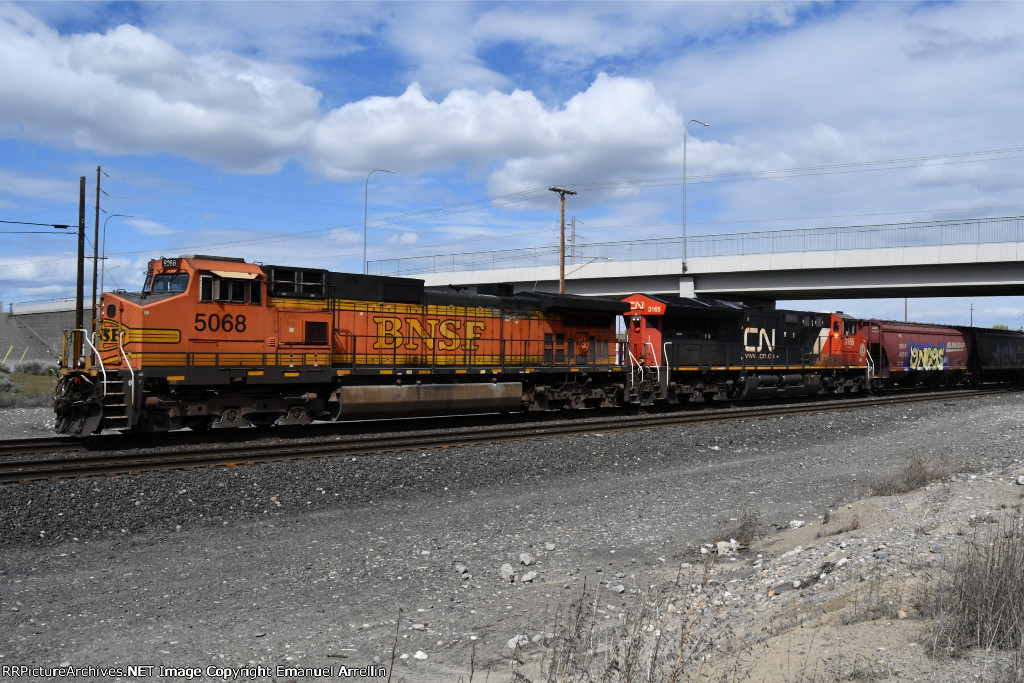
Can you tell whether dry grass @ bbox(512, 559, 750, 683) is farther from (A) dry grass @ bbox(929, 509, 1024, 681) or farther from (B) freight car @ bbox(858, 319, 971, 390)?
(B) freight car @ bbox(858, 319, 971, 390)

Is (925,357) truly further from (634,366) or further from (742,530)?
(742,530)

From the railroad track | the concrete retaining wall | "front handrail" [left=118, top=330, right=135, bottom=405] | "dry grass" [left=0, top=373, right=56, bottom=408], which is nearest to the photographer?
the railroad track

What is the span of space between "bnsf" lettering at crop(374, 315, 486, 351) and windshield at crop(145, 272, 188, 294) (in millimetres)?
4228

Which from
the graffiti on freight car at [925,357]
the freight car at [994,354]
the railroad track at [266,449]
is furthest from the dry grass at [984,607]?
the freight car at [994,354]

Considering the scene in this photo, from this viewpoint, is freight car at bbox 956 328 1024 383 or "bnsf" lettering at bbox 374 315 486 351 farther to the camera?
freight car at bbox 956 328 1024 383

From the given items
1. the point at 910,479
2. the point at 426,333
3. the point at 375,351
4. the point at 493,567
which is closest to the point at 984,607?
the point at 493,567

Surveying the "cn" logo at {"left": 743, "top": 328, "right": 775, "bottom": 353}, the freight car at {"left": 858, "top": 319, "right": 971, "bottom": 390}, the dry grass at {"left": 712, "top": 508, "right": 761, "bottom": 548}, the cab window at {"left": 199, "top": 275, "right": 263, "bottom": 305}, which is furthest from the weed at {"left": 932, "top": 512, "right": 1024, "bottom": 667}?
the freight car at {"left": 858, "top": 319, "right": 971, "bottom": 390}

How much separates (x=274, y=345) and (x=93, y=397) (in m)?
3.34

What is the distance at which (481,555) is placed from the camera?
8.05 m

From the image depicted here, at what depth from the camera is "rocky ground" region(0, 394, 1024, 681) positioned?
16.8 ft

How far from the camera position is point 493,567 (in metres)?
7.74

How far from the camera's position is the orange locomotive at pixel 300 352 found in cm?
1347

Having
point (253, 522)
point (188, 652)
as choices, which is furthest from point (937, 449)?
point (188, 652)

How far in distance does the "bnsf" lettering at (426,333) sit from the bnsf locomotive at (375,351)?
0.03 meters
